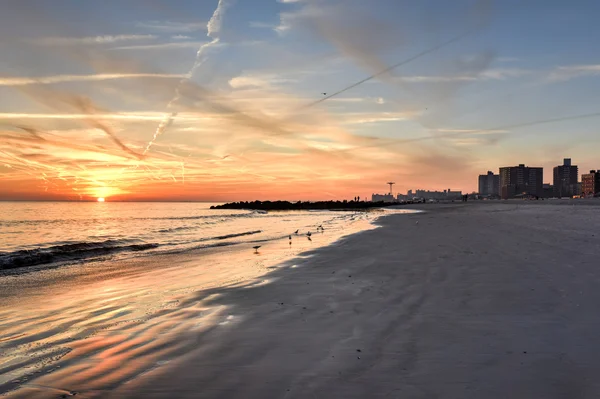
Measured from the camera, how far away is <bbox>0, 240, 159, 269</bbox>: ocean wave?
18656 millimetres

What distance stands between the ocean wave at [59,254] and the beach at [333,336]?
25.8 ft

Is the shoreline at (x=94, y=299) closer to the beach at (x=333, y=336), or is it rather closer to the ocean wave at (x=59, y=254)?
the beach at (x=333, y=336)

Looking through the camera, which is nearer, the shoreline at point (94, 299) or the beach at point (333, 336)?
the beach at point (333, 336)

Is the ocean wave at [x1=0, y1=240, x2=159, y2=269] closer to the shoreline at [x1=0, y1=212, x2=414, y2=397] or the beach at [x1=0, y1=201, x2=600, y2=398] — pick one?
the shoreline at [x1=0, y1=212, x2=414, y2=397]

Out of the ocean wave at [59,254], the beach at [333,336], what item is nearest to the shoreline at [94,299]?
the beach at [333,336]

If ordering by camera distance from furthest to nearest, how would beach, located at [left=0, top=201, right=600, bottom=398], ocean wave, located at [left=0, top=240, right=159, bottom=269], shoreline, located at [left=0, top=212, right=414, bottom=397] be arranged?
ocean wave, located at [left=0, top=240, right=159, bottom=269]
shoreline, located at [left=0, top=212, right=414, bottom=397]
beach, located at [left=0, top=201, right=600, bottom=398]

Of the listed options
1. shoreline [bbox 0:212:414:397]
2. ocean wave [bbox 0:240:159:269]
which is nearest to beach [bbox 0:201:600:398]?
shoreline [bbox 0:212:414:397]

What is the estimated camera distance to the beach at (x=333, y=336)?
173 inches

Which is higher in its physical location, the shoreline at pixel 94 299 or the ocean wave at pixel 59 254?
the shoreline at pixel 94 299

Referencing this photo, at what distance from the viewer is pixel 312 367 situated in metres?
4.87

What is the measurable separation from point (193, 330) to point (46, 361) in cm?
219

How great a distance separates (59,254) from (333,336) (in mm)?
20718

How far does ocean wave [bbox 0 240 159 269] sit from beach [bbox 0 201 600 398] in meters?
7.87

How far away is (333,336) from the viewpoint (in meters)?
6.11
